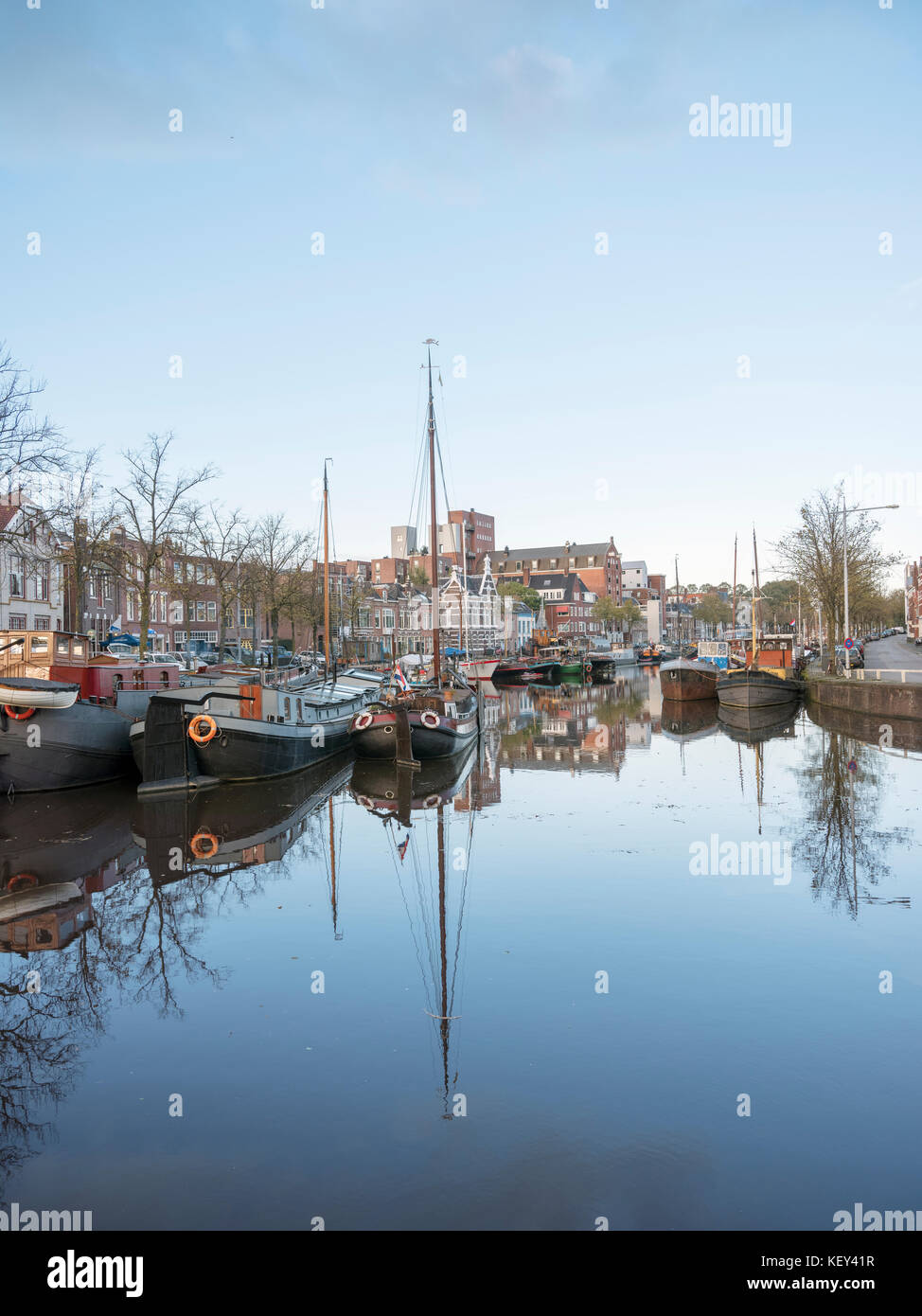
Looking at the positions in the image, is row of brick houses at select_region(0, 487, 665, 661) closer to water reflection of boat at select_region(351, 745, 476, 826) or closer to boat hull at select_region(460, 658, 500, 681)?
boat hull at select_region(460, 658, 500, 681)

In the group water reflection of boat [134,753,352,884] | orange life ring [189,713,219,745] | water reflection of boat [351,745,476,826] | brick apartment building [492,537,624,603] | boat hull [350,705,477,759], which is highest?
brick apartment building [492,537,624,603]

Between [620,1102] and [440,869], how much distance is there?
7.58 m

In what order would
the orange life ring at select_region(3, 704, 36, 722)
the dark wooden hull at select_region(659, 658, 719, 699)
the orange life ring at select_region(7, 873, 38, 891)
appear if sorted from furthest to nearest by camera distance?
the dark wooden hull at select_region(659, 658, 719, 699) → the orange life ring at select_region(3, 704, 36, 722) → the orange life ring at select_region(7, 873, 38, 891)

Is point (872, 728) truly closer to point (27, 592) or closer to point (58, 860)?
point (58, 860)

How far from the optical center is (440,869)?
14.1 metres

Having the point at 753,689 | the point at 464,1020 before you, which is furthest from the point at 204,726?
the point at 753,689

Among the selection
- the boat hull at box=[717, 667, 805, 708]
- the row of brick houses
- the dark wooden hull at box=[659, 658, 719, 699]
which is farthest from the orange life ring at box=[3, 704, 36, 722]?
the dark wooden hull at box=[659, 658, 719, 699]

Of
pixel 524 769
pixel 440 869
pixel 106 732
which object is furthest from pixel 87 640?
Answer: pixel 440 869

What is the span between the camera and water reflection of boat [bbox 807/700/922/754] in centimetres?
2912

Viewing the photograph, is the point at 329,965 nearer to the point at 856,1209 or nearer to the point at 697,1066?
the point at 697,1066

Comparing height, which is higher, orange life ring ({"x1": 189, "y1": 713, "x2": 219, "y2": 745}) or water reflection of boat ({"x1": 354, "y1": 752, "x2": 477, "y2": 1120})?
orange life ring ({"x1": 189, "y1": 713, "x2": 219, "y2": 745})

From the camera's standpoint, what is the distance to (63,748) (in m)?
20.9

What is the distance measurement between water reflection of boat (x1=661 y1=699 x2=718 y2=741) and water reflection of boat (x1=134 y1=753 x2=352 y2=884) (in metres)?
16.1

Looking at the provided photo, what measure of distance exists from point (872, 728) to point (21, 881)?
102ft
